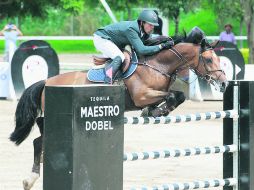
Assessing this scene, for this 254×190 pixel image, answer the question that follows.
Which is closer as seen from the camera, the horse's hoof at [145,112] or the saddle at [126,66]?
the horse's hoof at [145,112]

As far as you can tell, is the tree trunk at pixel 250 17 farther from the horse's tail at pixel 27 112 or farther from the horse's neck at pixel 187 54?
the horse's tail at pixel 27 112

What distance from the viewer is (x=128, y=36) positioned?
11383 millimetres

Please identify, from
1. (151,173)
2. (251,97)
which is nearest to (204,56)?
(151,173)

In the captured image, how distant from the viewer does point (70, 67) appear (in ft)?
87.7

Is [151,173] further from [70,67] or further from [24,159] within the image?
[70,67]

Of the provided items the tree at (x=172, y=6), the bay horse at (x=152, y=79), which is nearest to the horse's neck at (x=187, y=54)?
the bay horse at (x=152, y=79)

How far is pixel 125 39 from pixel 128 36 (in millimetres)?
285

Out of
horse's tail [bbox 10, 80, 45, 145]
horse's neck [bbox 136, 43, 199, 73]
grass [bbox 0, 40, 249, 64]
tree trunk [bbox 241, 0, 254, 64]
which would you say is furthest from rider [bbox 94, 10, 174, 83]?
grass [bbox 0, 40, 249, 64]

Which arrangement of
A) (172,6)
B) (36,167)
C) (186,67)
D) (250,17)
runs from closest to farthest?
(36,167)
(186,67)
(250,17)
(172,6)

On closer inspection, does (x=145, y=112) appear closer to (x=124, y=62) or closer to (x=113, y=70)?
(x=113, y=70)

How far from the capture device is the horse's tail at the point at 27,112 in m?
10.5

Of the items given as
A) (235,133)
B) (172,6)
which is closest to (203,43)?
(235,133)

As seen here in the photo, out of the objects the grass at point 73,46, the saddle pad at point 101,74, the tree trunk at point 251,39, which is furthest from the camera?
the grass at point 73,46

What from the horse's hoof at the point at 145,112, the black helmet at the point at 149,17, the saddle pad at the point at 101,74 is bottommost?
the horse's hoof at the point at 145,112
